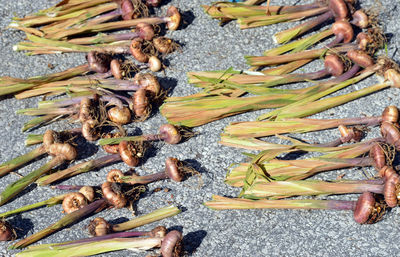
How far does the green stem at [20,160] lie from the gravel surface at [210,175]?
0.19 feet

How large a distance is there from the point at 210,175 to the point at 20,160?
1.23 metres

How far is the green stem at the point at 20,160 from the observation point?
321 cm

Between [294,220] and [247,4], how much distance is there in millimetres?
1749

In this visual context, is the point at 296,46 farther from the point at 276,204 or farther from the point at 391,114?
the point at 276,204

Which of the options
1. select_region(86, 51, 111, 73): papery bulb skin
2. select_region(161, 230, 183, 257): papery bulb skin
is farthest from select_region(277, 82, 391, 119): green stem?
select_region(86, 51, 111, 73): papery bulb skin

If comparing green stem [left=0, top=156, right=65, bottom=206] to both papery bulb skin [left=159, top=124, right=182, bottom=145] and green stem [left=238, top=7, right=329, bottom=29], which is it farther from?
green stem [left=238, top=7, right=329, bottom=29]

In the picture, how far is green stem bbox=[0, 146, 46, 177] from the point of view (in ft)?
10.5

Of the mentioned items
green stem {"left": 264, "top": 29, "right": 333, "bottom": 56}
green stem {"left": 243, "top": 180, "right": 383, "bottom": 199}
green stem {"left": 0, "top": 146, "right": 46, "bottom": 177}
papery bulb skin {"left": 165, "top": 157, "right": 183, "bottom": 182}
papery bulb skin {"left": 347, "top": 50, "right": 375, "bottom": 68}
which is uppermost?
green stem {"left": 264, "top": 29, "right": 333, "bottom": 56}

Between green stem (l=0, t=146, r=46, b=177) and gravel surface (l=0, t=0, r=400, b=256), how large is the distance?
0.06 metres

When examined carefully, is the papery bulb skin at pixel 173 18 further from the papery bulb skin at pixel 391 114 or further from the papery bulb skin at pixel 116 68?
the papery bulb skin at pixel 391 114

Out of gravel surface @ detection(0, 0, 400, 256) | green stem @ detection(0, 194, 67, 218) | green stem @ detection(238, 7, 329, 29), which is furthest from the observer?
green stem @ detection(238, 7, 329, 29)

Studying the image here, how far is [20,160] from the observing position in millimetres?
3230

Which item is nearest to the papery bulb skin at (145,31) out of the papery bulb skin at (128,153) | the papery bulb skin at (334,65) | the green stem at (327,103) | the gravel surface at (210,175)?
the gravel surface at (210,175)

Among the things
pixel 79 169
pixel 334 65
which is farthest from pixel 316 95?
pixel 79 169
